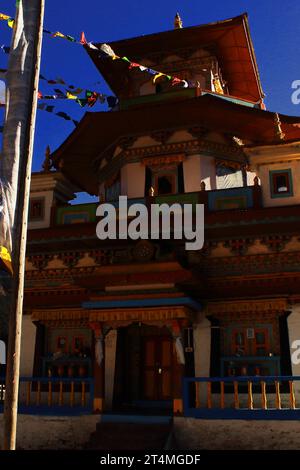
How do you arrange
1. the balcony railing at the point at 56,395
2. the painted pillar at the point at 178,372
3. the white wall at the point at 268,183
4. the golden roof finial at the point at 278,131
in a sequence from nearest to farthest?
the painted pillar at the point at 178,372 → the balcony railing at the point at 56,395 → the white wall at the point at 268,183 → the golden roof finial at the point at 278,131

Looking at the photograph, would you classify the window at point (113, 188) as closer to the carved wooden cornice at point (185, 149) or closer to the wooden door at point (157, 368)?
the carved wooden cornice at point (185, 149)

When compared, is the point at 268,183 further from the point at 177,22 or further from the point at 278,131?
the point at 177,22

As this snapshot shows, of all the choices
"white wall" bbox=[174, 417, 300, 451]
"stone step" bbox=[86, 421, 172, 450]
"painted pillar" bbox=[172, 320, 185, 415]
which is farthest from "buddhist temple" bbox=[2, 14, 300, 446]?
"stone step" bbox=[86, 421, 172, 450]

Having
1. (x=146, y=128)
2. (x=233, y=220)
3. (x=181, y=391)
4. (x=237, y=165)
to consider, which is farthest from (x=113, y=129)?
(x=181, y=391)

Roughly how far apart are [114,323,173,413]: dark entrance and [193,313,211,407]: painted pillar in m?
0.77

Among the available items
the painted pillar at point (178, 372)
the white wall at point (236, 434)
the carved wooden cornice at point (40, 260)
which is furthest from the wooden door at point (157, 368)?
the carved wooden cornice at point (40, 260)

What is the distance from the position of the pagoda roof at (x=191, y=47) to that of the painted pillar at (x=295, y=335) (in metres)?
9.68

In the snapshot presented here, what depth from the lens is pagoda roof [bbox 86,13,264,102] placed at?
17.2 meters

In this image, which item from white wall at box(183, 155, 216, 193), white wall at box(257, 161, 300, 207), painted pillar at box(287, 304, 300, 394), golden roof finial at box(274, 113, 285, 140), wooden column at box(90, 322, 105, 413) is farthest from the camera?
white wall at box(183, 155, 216, 193)

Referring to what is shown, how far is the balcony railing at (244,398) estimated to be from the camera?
10945 millimetres

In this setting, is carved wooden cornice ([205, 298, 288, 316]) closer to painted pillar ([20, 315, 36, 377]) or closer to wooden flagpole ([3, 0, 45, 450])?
painted pillar ([20, 315, 36, 377])

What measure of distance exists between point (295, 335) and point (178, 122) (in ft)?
23.7

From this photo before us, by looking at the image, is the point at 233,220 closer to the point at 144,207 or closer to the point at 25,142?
the point at 144,207

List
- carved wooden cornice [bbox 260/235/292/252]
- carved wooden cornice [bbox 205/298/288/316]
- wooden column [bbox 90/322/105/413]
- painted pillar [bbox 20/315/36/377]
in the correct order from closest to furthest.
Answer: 1. wooden column [bbox 90/322/105/413]
2. carved wooden cornice [bbox 205/298/288/316]
3. carved wooden cornice [bbox 260/235/292/252]
4. painted pillar [bbox 20/315/36/377]
